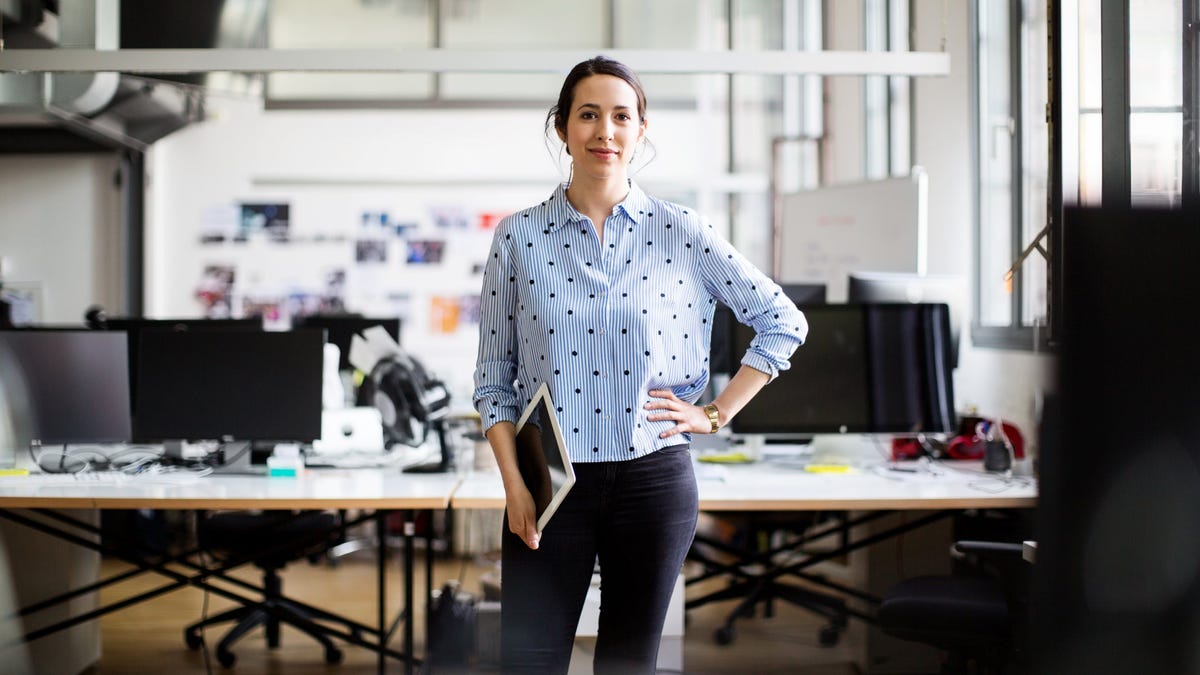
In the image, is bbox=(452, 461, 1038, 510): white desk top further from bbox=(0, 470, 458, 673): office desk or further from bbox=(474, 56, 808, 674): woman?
bbox=(474, 56, 808, 674): woman

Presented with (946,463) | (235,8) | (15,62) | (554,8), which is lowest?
(946,463)

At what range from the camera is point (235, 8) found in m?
5.04

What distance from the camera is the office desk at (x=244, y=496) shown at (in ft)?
8.10

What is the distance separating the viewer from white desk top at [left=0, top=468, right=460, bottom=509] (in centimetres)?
247

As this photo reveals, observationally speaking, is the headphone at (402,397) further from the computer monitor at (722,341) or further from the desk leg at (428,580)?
the computer monitor at (722,341)

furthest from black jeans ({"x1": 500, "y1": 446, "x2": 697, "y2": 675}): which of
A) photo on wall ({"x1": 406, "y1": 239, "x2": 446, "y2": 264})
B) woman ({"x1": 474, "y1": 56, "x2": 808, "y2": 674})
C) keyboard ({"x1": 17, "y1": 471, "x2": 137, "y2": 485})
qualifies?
photo on wall ({"x1": 406, "y1": 239, "x2": 446, "y2": 264})

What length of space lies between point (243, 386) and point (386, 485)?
635mm

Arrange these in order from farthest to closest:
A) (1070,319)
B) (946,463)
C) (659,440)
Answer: (946,463) < (659,440) < (1070,319)

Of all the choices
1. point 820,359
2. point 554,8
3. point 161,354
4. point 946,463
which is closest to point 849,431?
point 820,359

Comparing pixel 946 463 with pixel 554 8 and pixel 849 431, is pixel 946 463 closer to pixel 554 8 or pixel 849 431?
pixel 849 431

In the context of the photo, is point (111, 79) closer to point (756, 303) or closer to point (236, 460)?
point (236, 460)

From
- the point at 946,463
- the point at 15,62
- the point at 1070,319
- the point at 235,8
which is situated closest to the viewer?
the point at 1070,319

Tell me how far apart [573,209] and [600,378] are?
0.87ft

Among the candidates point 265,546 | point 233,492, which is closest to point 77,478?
point 233,492
